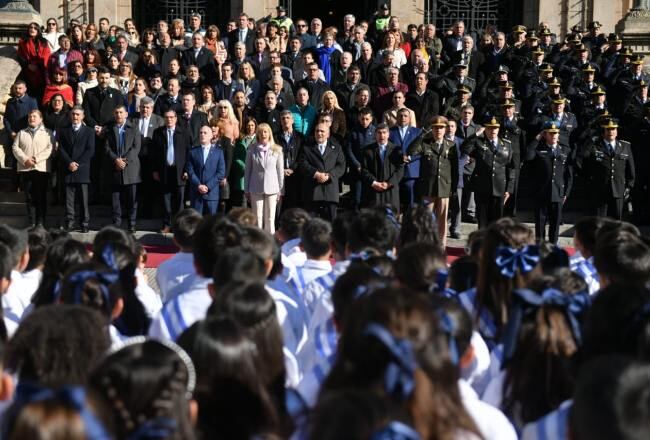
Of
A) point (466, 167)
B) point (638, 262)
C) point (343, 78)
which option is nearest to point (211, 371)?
point (638, 262)

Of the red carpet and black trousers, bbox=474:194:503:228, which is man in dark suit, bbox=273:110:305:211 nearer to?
the red carpet

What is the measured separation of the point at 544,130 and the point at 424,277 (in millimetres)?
8894

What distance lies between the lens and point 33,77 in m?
17.0

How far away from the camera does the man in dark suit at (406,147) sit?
13.1 m

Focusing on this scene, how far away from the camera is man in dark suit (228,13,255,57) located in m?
17.4

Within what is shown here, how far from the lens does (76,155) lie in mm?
13680

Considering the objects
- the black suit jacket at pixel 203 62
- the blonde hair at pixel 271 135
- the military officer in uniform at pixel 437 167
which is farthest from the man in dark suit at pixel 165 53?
the military officer in uniform at pixel 437 167

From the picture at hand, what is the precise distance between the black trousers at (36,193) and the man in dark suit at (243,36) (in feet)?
15.9

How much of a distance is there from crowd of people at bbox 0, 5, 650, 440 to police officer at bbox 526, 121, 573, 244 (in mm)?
42

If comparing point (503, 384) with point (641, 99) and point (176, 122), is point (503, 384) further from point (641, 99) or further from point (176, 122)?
point (641, 99)

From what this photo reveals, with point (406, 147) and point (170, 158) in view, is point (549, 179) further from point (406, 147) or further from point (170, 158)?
point (170, 158)


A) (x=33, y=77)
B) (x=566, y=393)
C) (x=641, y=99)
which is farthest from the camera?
(x=33, y=77)

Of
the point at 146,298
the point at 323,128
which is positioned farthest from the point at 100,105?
the point at 146,298

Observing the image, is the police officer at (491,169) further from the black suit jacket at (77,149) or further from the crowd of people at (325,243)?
the black suit jacket at (77,149)
